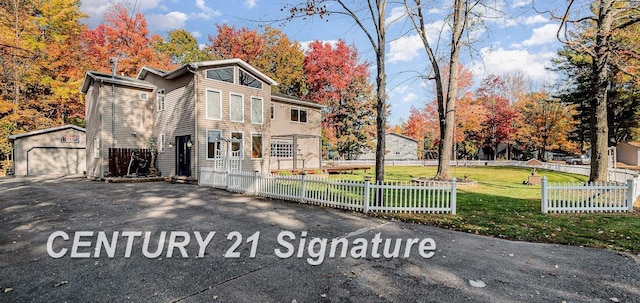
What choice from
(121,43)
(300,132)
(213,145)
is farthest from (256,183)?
(121,43)

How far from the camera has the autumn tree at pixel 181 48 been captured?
112 ft

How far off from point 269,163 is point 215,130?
13.5 ft

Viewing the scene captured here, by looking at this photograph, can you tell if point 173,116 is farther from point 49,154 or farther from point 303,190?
point 49,154

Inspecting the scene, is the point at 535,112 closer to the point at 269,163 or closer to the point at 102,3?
the point at 269,163

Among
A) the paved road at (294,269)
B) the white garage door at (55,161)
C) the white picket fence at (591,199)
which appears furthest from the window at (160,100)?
the white picket fence at (591,199)

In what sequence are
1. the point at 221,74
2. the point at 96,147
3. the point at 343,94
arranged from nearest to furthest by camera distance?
the point at 221,74, the point at 96,147, the point at 343,94

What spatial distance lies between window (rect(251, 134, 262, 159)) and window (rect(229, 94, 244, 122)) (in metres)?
1.34

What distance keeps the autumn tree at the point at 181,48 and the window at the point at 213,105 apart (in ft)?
67.7

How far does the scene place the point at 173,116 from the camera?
53.5 ft

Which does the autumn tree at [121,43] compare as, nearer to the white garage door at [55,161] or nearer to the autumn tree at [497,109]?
the white garage door at [55,161]

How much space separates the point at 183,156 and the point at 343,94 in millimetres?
21228

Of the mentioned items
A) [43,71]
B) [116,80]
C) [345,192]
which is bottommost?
[345,192]

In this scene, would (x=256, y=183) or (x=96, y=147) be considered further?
(x=96, y=147)

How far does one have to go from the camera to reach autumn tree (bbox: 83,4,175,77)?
26234mm
